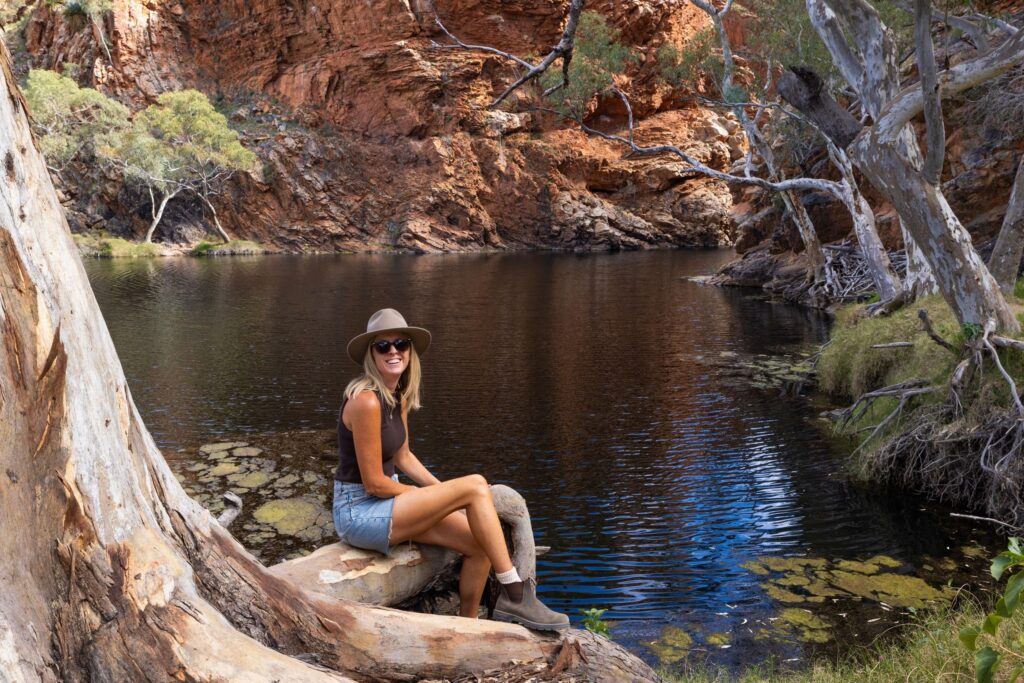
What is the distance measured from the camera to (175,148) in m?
48.4

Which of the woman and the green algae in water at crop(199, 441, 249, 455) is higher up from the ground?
the woman

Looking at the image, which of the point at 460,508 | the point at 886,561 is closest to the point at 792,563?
Result: the point at 886,561

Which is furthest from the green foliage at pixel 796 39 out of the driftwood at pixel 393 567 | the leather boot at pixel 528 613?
the leather boot at pixel 528 613

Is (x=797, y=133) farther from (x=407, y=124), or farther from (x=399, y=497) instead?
(x=407, y=124)

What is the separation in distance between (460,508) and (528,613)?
607 millimetres

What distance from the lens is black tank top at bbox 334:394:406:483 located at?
4277mm

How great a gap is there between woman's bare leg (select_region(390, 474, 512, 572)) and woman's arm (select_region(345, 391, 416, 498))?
105 millimetres

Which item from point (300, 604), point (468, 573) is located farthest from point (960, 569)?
point (300, 604)

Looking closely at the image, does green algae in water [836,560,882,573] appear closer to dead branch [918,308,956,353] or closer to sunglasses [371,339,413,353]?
dead branch [918,308,956,353]

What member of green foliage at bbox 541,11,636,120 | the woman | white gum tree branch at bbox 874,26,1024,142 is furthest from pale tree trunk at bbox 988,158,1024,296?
green foliage at bbox 541,11,636,120

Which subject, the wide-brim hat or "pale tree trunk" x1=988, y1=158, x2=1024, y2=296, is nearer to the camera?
the wide-brim hat

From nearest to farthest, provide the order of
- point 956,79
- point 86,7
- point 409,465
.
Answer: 1. point 409,465
2. point 956,79
3. point 86,7

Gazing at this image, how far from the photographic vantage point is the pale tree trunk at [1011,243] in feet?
37.7

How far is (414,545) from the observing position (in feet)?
14.1
